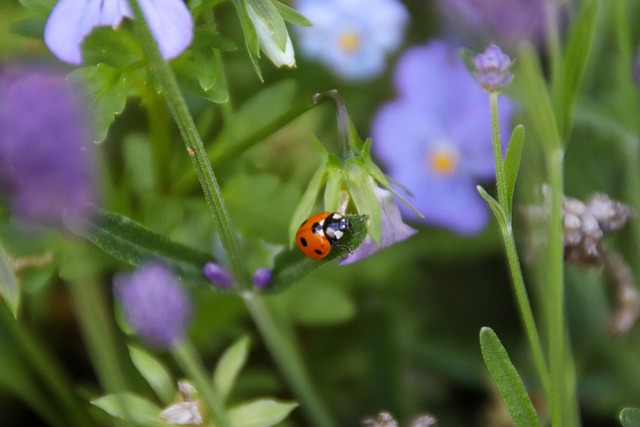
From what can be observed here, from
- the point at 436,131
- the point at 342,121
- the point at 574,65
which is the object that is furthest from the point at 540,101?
the point at 436,131

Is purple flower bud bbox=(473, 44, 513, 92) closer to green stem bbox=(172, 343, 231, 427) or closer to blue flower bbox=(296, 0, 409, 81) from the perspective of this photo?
green stem bbox=(172, 343, 231, 427)

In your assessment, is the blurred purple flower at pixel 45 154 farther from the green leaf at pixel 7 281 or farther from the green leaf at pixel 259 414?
the green leaf at pixel 259 414

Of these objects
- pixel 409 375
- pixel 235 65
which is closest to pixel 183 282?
pixel 409 375

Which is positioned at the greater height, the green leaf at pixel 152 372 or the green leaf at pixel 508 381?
the green leaf at pixel 508 381

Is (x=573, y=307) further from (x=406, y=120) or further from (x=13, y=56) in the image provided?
(x=13, y=56)

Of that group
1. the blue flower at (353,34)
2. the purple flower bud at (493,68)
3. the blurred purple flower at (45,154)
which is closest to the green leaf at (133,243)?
the blurred purple flower at (45,154)

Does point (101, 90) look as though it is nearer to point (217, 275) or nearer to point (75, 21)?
point (75, 21)
